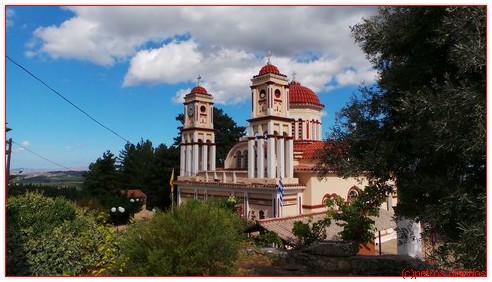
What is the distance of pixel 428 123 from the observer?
623 cm

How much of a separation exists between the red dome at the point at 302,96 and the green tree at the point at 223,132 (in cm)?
1337

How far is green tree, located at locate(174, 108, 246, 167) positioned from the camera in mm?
45062

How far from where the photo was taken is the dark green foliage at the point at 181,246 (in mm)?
7344

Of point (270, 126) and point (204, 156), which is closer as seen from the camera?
point (270, 126)

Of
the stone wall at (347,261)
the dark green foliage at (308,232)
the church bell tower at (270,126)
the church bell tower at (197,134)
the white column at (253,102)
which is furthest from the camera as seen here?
the church bell tower at (197,134)

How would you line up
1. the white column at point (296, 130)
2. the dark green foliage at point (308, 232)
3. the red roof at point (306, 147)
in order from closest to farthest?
the dark green foliage at point (308, 232), the red roof at point (306, 147), the white column at point (296, 130)

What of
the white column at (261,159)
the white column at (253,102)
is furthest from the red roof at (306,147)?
the white column at (253,102)

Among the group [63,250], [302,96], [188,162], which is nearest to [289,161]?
[302,96]

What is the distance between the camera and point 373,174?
805cm

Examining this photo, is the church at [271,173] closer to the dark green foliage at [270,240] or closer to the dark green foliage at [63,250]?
the dark green foliage at [270,240]

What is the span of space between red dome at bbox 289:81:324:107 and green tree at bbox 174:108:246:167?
1337cm

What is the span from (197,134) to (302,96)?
9.55 meters

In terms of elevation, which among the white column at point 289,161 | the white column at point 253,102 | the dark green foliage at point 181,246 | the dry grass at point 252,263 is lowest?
the dry grass at point 252,263

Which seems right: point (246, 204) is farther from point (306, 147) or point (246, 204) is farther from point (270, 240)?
point (270, 240)
